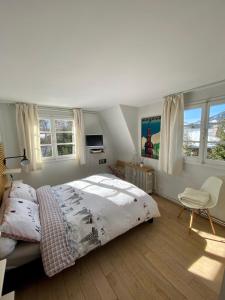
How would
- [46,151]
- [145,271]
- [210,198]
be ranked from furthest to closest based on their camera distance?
[46,151] < [210,198] < [145,271]

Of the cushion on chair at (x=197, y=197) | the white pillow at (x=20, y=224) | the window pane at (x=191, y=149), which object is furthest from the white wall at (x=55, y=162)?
the cushion on chair at (x=197, y=197)

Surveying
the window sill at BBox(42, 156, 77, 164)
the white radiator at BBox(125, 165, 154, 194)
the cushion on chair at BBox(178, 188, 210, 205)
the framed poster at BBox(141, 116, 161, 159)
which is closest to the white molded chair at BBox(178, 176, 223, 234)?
the cushion on chair at BBox(178, 188, 210, 205)

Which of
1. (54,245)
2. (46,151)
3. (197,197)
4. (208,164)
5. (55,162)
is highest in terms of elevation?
(46,151)

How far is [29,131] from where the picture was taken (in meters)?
3.04

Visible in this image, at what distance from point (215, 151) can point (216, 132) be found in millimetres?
319

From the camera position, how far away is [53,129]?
11.7ft

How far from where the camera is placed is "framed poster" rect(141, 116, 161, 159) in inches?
127

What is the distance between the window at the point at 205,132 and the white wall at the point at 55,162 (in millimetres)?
2416

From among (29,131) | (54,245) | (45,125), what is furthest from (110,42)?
(45,125)

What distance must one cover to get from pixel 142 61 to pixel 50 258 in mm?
2140

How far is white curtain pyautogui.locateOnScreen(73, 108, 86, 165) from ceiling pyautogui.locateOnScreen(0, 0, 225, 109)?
5.37 ft

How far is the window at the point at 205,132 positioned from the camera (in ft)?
7.41

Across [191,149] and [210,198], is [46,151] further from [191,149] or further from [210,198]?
[210,198]

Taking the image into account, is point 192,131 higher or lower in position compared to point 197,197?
higher
